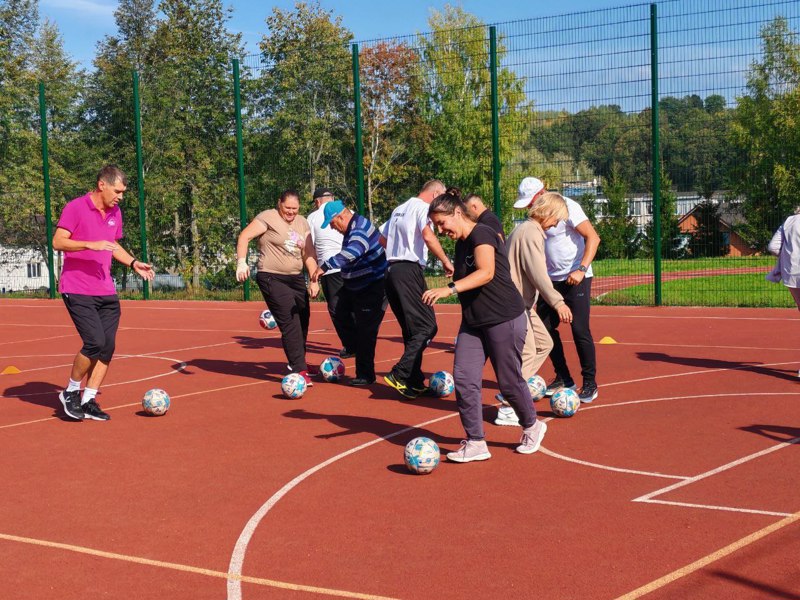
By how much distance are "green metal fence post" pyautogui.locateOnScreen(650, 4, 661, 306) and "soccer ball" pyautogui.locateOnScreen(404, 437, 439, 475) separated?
40.2 feet

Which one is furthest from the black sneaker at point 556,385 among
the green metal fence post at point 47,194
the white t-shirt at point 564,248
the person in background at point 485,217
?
the green metal fence post at point 47,194

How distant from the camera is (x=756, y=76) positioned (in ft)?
56.3

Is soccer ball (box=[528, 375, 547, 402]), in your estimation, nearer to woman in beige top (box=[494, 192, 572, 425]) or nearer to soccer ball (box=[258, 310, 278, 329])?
woman in beige top (box=[494, 192, 572, 425])

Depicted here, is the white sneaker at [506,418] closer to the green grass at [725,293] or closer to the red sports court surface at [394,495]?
the red sports court surface at [394,495]

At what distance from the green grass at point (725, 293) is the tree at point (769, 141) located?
75 cm

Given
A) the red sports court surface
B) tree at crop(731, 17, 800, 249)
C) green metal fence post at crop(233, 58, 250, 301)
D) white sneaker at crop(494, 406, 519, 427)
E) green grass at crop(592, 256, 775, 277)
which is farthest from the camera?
green metal fence post at crop(233, 58, 250, 301)

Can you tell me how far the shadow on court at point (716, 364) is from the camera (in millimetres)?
10469

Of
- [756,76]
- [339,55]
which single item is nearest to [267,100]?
[339,55]

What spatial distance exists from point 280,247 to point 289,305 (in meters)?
0.64

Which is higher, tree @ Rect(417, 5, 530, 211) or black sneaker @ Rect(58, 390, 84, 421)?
tree @ Rect(417, 5, 530, 211)

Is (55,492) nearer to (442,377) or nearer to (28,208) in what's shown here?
(442,377)

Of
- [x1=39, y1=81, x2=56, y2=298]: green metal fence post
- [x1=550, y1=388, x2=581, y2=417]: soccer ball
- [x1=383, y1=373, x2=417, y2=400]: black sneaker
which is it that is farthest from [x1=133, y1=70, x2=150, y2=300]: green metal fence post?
[x1=550, y1=388, x2=581, y2=417]: soccer ball

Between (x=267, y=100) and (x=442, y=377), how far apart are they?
1561 cm

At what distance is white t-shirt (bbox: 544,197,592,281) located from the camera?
350 inches
